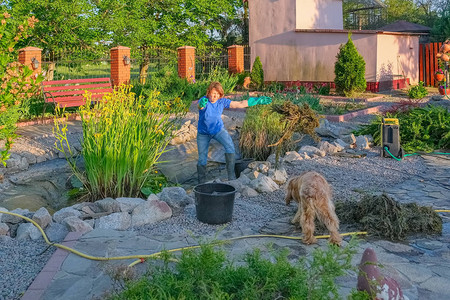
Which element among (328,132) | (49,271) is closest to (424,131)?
(328,132)

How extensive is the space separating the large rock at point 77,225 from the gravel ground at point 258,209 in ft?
0.95

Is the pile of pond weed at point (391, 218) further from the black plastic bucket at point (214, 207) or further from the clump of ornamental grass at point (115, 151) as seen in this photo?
the clump of ornamental grass at point (115, 151)

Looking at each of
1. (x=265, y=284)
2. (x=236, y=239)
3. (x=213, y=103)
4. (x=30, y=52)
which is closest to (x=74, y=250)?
(x=236, y=239)

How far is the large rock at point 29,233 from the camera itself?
4.83 m

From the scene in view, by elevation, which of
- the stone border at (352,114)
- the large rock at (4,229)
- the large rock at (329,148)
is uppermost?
the stone border at (352,114)

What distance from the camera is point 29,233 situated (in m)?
4.85

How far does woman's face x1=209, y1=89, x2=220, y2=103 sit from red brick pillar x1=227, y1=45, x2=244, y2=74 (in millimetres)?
15394

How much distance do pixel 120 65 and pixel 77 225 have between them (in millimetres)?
13032

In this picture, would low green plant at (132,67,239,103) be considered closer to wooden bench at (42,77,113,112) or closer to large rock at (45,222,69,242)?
wooden bench at (42,77,113,112)

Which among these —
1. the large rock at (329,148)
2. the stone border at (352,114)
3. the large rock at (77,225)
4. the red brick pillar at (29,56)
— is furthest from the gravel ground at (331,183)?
the red brick pillar at (29,56)

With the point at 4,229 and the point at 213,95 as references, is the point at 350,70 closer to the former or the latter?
the point at 213,95

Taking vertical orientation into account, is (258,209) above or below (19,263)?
above

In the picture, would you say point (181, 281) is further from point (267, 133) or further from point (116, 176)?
point (267, 133)

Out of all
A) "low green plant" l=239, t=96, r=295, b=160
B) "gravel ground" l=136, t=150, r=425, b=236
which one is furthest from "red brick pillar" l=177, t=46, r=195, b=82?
"gravel ground" l=136, t=150, r=425, b=236
